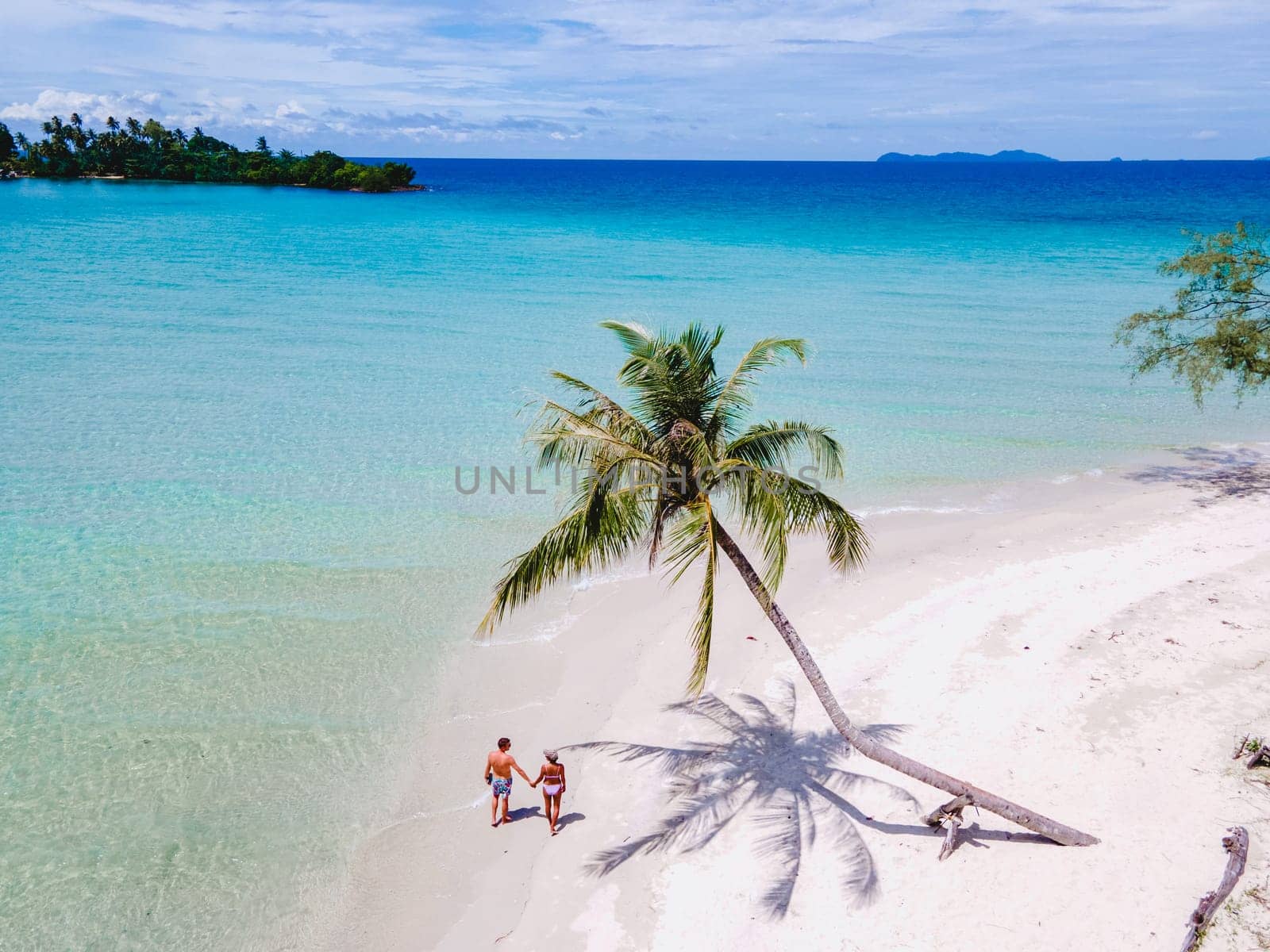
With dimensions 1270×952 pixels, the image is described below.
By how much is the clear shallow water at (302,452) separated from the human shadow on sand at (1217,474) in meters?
1.12

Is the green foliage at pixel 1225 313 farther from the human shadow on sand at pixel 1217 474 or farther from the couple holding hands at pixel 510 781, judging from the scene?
the couple holding hands at pixel 510 781

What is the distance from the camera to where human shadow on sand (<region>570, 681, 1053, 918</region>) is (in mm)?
8891

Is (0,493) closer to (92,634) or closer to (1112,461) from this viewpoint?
(92,634)

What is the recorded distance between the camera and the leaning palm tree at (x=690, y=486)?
27.0 feet

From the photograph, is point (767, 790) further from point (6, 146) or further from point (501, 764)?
point (6, 146)

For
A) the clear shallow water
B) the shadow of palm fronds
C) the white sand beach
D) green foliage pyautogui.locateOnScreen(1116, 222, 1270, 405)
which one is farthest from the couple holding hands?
green foliage pyautogui.locateOnScreen(1116, 222, 1270, 405)

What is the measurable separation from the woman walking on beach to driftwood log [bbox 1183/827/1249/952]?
19.9 ft

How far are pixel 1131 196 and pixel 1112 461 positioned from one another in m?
109

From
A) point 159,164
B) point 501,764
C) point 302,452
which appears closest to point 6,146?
point 159,164

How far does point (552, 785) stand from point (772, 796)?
102 inches

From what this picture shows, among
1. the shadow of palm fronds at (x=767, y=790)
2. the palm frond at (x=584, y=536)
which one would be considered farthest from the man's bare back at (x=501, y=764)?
the palm frond at (x=584, y=536)

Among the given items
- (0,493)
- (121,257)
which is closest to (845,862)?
(0,493)

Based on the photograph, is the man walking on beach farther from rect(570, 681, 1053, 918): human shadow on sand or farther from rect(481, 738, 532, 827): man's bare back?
rect(570, 681, 1053, 918): human shadow on sand

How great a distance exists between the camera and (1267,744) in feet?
32.3
